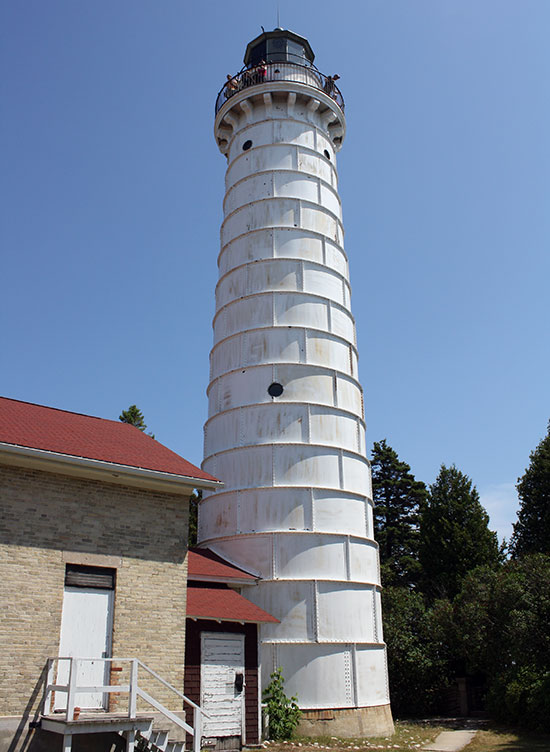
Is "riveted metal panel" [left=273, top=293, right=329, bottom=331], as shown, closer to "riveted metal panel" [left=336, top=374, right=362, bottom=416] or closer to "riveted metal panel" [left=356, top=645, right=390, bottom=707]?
"riveted metal panel" [left=336, top=374, right=362, bottom=416]

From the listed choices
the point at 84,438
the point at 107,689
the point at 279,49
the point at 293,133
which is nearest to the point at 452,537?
the point at 293,133

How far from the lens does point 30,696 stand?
35.3ft

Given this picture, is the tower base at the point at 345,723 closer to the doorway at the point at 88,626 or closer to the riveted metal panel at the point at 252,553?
the riveted metal panel at the point at 252,553

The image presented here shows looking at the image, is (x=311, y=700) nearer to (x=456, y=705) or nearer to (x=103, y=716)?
(x=103, y=716)

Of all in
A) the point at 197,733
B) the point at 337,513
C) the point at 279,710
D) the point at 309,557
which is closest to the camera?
the point at 197,733

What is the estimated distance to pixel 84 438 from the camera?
13391 millimetres

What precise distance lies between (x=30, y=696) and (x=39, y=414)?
19.0ft

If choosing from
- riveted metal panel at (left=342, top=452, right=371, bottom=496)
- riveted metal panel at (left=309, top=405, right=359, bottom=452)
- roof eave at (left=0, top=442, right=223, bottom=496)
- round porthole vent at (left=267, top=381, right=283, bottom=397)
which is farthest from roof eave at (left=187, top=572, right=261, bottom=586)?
round porthole vent at (left=267, top=381, right=283, bottom=397)

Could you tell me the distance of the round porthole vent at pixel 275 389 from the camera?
2047 centimetres

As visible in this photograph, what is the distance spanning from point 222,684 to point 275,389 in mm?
8741

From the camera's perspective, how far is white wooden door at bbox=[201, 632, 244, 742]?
564 inches

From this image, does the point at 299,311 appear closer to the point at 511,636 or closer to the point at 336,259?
the point at 336,259

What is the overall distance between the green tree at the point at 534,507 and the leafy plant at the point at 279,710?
20871 millimetres

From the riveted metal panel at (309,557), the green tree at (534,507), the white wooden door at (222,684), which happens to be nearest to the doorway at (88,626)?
the white wooden door at (222,684)
